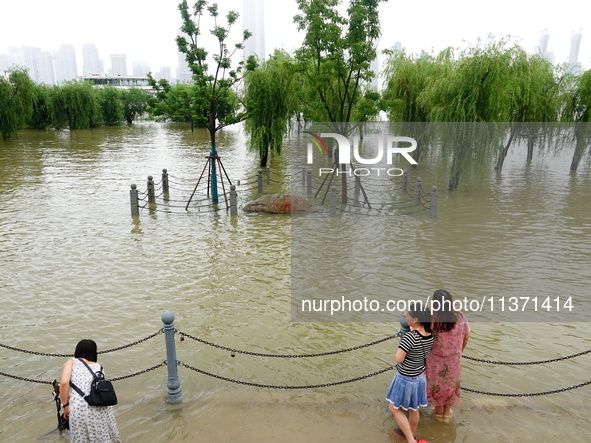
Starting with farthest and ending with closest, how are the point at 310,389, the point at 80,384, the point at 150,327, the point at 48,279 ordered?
the point at 48,279 < the point at 150,327 < the point at 310,389 < the point at 80,384

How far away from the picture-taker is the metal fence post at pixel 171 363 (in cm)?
498

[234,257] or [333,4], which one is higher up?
[333,4]

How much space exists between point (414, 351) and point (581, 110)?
20.1 meters

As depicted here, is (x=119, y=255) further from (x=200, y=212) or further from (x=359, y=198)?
(x=359, y=198)

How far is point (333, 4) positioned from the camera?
555 inches

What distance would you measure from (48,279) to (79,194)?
8.83m

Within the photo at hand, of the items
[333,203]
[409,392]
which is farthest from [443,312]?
[333,203]

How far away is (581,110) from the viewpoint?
19.5 meters

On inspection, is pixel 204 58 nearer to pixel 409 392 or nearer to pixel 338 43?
pixel 338 43

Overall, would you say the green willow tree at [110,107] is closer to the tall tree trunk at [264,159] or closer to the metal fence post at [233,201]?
the tall tree trunk at [264,159]

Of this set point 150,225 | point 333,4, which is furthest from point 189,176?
point 333,4

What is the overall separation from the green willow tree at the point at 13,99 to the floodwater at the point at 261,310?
67.5 ft

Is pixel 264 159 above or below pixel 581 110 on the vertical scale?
below

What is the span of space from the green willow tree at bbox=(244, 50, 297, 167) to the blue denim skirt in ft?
56.4
